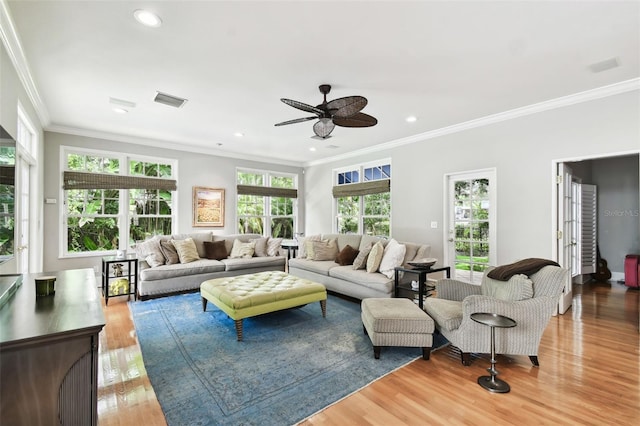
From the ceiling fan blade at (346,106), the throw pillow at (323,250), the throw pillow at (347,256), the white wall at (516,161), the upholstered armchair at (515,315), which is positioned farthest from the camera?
the throw pillow at (323,250)

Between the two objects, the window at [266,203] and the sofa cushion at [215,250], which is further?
the window at [266,203]

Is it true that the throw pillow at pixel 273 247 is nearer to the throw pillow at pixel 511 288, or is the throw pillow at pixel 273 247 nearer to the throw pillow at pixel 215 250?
the throw pillow at pixel 215 250

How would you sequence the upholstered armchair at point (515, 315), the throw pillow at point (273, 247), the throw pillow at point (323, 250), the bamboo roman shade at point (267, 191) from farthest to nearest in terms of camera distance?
the bamboo roman shade at point (267, 191) → the throw pillow at point (273, 247) → the throw pillow at point (323, 250) → the upholstered armchair at point (515, 315)

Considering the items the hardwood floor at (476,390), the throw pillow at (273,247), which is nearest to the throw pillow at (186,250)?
the throw pillow at (273,247)

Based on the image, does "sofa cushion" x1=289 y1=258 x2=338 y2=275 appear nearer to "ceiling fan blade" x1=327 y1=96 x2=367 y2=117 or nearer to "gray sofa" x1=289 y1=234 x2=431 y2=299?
"gray sofa" x1=289 y1=234 x2=431 y2=299

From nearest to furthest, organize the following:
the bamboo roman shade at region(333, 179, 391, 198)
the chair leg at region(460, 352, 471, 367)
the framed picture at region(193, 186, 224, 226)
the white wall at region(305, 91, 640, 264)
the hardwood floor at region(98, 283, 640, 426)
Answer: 1. the hardwood floor at region(98, 283, 640, 426)
2. the chair leg at region(460, 352, 471, 367)
3. the white wall at region(305, 91, 640, 264)
4. the bamboo roman shade at region(333, 179, 391, 198)
5. the framed picture at region(193, 186, 224, 226)

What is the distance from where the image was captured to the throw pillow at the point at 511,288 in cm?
255

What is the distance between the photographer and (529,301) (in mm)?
2479

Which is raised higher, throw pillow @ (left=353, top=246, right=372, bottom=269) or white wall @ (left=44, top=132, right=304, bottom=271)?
white wall @ (left=44, top=132, right=304, bottom=271)

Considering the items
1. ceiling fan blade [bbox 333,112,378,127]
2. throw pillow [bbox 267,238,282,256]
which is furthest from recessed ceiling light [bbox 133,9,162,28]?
throw pillow [bbox 267,238,282,256]

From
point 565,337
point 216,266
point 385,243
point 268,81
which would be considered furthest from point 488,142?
point 216,266

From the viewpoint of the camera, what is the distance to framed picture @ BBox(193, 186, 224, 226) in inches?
249

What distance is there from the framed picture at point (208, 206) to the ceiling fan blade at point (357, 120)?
4119 mm

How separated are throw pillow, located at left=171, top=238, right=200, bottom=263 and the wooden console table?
140 inches
